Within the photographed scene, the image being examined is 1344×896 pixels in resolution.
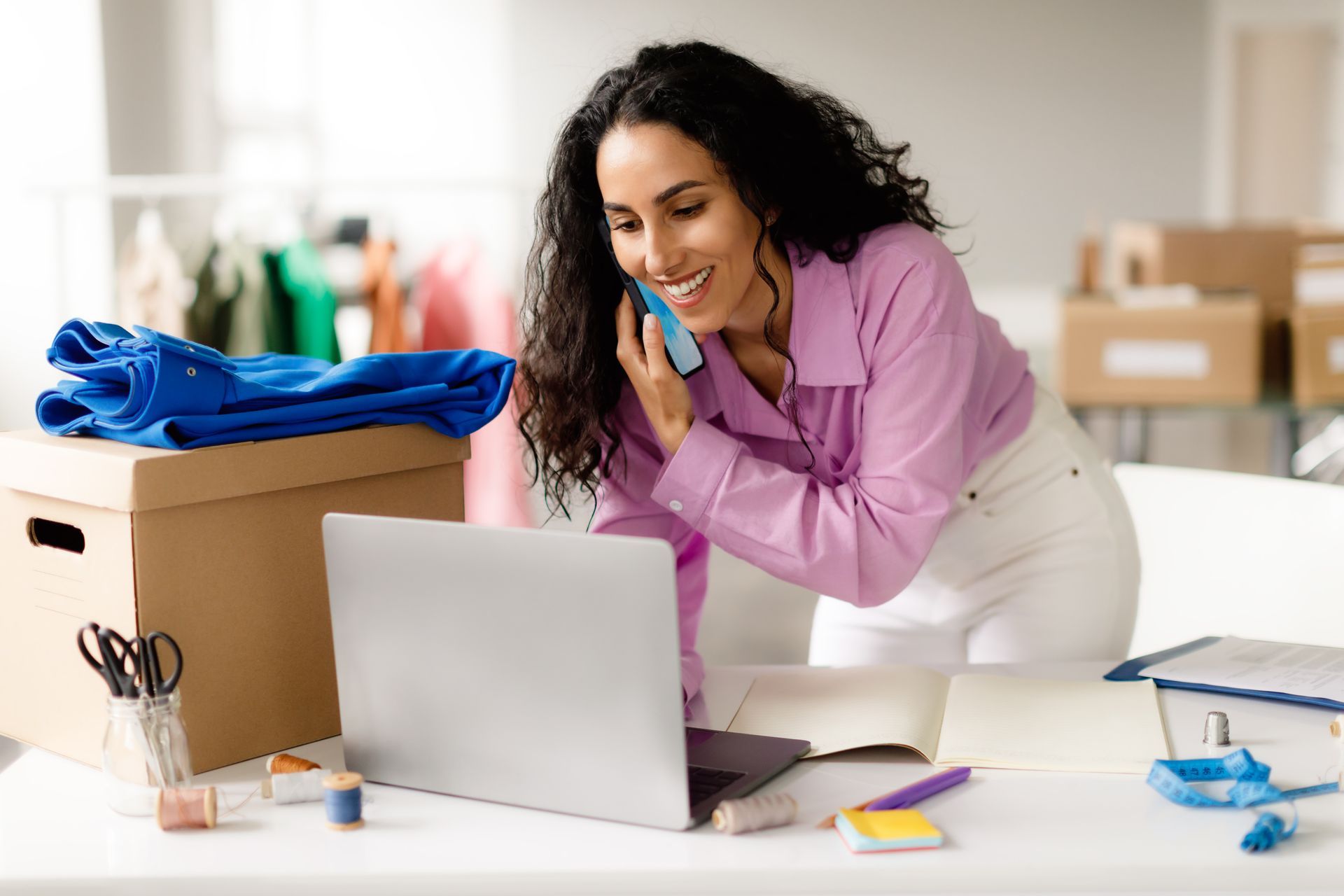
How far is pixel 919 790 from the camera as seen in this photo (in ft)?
2.84

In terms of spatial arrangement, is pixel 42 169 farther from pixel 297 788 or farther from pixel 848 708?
pixel 848 708

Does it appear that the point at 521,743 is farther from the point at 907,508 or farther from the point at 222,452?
the point at 907,508

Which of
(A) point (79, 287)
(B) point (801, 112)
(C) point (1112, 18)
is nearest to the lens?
(B) point (801, 112)

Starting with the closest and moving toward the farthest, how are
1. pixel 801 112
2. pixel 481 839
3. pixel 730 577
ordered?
1. pixel 481 839
2. pixel 801 112
3. pixel 730 577

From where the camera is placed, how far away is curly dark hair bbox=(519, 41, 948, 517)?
3.74ft

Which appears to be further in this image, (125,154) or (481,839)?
(125,154)

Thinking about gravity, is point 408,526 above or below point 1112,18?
below

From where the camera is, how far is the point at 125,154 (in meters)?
3.18

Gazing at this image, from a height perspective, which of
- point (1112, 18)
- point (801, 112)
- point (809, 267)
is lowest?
point (809, 267)

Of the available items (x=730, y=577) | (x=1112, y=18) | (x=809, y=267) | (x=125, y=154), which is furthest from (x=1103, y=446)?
(x=809, y=267)

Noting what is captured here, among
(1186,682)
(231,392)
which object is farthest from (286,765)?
(1186,682)

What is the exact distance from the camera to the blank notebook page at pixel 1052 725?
92 cm

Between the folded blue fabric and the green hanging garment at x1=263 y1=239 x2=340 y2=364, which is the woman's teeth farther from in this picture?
the green hanging garment at x1=263 y1=239 x2=340 y2=364

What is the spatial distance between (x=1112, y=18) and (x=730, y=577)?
3.91 metres
